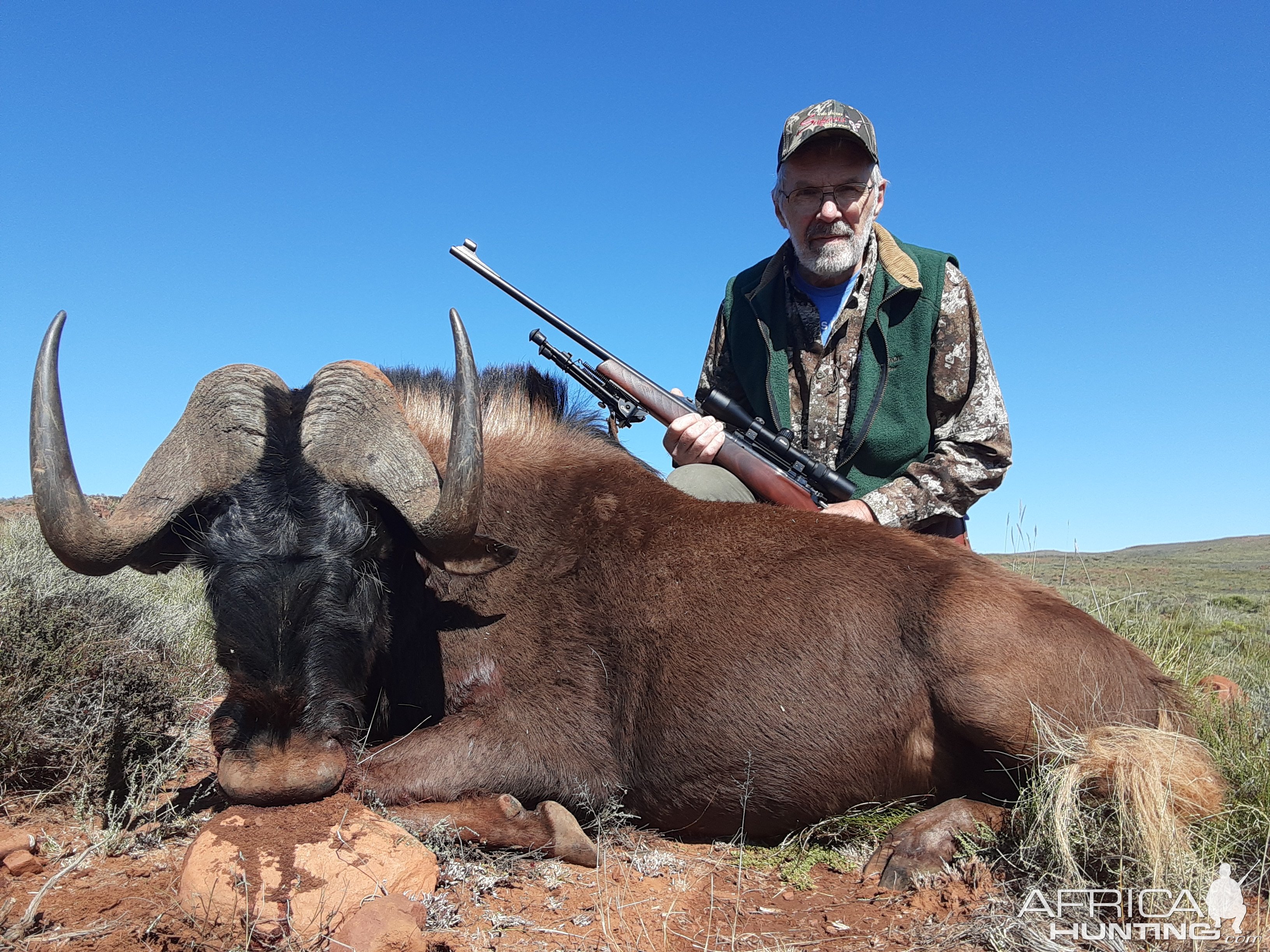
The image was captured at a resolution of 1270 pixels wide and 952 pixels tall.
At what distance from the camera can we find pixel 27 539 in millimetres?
7555

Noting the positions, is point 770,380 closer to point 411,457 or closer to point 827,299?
point 827,299

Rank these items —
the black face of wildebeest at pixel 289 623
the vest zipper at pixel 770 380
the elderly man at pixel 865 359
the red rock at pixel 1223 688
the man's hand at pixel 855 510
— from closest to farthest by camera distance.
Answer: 1. the black face of wildebeest at pixel 289 623
2. the red rock at pixel 1223 688
3. the man's hand at pixel 855 510
4. the elderly man at pixel 865 359
5. the vest zipper at pixel 770 380

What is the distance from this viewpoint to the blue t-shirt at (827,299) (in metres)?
5.95

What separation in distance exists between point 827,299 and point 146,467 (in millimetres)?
4395

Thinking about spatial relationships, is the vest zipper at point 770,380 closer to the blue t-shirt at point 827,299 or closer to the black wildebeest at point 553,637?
the blue t-shirt at point 827,299

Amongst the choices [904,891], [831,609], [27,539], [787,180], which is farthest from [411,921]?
[27,539]

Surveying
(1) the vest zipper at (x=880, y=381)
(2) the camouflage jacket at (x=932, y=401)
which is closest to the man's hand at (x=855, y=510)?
(2) the camouflage jacket at (x=932, y=401)

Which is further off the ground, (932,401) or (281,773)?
(932,401)

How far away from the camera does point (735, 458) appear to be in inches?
214

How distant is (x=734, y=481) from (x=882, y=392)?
3.94 ft

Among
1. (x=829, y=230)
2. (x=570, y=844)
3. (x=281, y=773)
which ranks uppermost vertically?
(x=829, y=230)

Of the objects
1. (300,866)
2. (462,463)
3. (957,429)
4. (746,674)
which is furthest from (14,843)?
(957,429)

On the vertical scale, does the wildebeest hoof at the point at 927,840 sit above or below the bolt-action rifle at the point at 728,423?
below

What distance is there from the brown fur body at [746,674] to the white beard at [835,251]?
234cm
